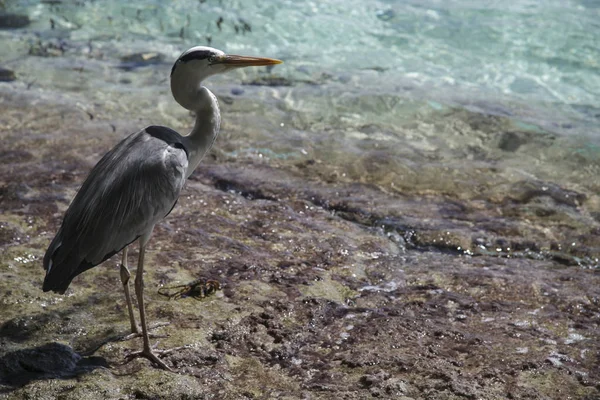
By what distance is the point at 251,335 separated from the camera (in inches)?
144

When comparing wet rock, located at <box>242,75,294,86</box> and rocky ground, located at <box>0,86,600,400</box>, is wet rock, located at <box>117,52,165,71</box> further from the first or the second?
rocky ground, located at <box>0,86,600,400</box>

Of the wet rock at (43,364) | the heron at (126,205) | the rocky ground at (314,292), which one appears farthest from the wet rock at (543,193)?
the wet rock at (43,364)

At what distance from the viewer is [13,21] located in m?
10.9

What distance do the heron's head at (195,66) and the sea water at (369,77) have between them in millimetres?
2499

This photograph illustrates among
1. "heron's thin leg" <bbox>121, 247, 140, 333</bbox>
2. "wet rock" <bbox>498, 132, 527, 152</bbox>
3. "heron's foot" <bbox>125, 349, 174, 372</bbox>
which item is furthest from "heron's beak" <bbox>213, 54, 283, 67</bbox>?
"wet rock" <bbox>498, 132, 527, 152</bbox>

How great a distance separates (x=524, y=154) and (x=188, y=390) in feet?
16.9

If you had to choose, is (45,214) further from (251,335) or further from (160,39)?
(160,39)

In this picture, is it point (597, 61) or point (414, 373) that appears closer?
point (414, 373)

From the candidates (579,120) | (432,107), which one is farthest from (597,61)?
(432,107)

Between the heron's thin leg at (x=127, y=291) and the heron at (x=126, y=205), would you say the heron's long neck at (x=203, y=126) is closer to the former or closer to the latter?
the heron at (x=126, y=205)

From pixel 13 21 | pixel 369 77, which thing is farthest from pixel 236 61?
pixel 13 21

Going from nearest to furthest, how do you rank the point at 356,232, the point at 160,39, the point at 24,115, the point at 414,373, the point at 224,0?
the point at 414,373, the point at 356,232, the point at 24,115, the point at 160,39, the point at 224,0

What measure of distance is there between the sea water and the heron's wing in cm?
286

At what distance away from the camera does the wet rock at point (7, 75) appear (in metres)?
8.15
